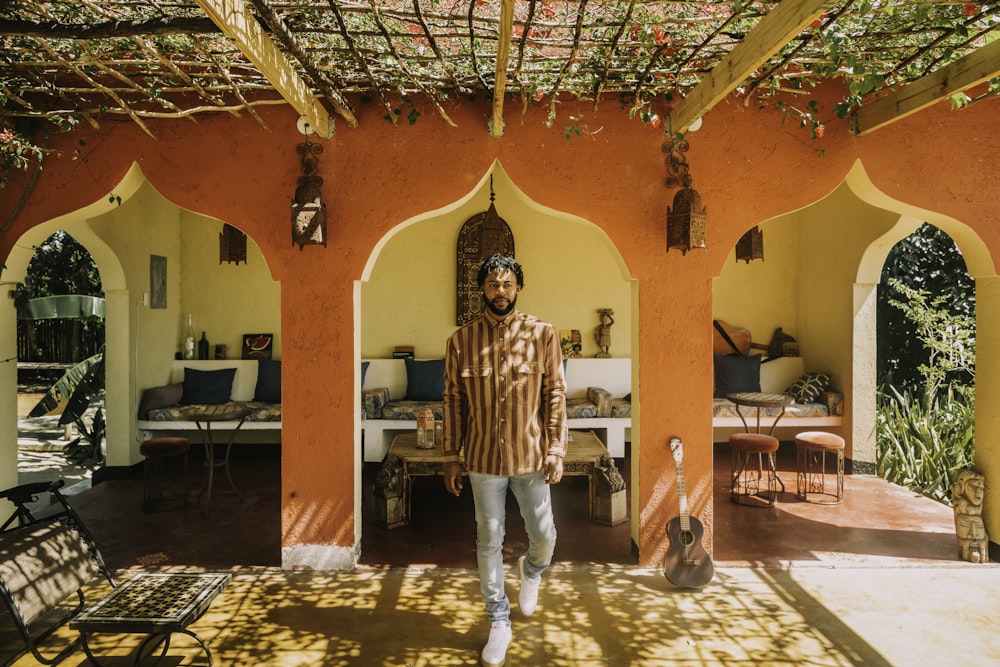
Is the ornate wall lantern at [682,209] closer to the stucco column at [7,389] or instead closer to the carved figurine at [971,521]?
the carved figurine at [971,521]

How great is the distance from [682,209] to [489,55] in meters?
1.50

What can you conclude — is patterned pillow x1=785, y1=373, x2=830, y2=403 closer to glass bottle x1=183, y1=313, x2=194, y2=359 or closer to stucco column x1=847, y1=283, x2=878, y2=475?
stucco column x1=847, y1=283, x2=878, y2=475

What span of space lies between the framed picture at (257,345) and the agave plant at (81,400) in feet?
4.99

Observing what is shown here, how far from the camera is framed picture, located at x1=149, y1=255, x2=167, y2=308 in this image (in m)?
7.03

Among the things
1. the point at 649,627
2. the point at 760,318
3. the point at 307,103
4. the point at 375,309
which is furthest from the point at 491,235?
the point at 649,627

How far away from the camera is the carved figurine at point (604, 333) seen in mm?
7891

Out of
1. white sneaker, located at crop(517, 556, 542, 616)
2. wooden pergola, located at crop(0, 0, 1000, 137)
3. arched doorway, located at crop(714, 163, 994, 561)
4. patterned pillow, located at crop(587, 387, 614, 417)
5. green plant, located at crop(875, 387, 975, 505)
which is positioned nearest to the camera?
wooden pergola, located at crop(0, 0, 1000, 137)

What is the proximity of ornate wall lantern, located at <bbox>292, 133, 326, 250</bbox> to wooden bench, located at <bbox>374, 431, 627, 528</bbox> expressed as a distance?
1.93m

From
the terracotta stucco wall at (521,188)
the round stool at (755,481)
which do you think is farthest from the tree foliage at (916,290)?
the terracotta stucco wall at (521,188)

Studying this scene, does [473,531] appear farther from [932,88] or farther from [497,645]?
[932,88]

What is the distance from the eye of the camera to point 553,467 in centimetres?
314

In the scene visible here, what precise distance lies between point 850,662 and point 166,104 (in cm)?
472

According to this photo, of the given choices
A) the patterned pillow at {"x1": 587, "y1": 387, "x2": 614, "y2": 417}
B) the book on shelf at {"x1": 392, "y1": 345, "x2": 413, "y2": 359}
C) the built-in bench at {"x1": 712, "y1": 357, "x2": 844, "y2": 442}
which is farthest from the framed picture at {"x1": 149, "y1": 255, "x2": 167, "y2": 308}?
the built-in bench at {"x1": 712, "y1": 357, "x2": 844, "y2": 442}

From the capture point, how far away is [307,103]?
364 cm
